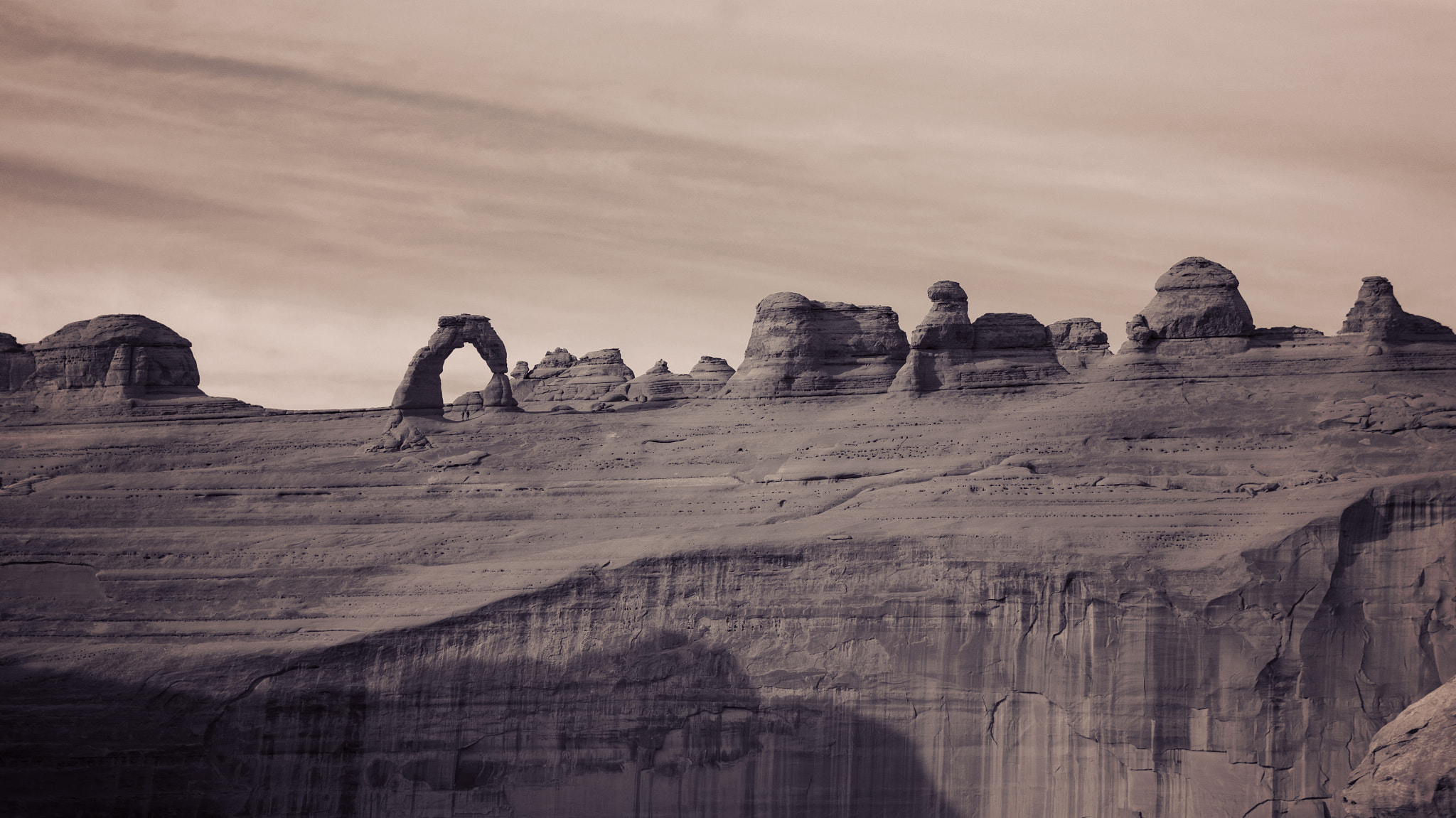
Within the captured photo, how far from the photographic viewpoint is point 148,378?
5147 cm

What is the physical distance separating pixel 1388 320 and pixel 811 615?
1887 cm

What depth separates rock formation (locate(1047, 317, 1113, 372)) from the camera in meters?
47.6

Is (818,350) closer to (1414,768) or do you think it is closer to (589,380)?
(589,380)

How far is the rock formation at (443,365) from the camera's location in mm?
49250

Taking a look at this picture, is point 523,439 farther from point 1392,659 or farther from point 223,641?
point 1392,659

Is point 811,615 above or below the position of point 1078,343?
below

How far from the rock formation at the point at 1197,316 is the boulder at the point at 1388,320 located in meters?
3.19

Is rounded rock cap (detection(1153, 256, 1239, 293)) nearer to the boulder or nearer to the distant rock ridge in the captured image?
the boulder

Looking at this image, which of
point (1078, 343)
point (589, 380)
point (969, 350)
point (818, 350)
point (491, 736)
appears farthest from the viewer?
point (589, 380)

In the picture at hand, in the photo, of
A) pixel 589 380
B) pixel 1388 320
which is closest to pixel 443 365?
pixel 589 380

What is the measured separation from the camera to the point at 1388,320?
42094 millimetres

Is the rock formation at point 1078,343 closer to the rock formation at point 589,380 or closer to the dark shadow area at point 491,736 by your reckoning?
the dark shadow area at point 491,736

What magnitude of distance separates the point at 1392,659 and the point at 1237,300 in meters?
12.1

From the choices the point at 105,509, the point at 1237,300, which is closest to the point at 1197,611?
the point at 1237,300
